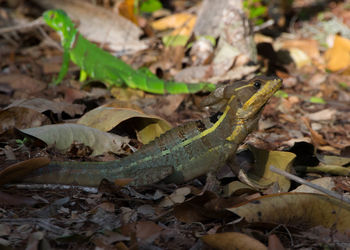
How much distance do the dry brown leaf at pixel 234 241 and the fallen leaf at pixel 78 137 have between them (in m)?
1.56

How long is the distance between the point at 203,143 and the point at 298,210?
1.07 m


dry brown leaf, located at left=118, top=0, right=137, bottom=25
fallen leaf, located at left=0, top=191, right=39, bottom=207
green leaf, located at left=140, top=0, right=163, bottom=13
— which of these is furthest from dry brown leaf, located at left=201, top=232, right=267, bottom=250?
green leaf, located at left=140, top=0, right=163, bottom=13

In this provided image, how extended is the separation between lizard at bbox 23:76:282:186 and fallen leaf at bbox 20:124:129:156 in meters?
0.49

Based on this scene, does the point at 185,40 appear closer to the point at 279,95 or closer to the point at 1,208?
the point at 279,95

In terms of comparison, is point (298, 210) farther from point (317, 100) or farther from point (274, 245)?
point (317, 100)

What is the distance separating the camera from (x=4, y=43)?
8.30 metres

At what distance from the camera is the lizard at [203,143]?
136 inches

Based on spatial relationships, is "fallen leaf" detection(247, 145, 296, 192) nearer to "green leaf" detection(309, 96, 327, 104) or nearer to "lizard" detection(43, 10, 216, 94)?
"lizard" detection(43, 10, 216, 94)

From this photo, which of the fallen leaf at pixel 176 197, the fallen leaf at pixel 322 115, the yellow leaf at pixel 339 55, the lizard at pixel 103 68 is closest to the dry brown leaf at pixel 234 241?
the fallen leaf at pixel 176 197

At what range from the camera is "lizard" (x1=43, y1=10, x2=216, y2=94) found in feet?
21.0

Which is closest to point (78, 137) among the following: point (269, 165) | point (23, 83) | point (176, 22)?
point (269, 165)

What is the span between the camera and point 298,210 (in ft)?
9.44

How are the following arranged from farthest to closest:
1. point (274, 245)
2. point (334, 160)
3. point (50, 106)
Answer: point (50, 106) < point (334, 160) < point (274, 245)

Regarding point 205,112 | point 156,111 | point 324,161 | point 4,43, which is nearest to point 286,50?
point 205,112
